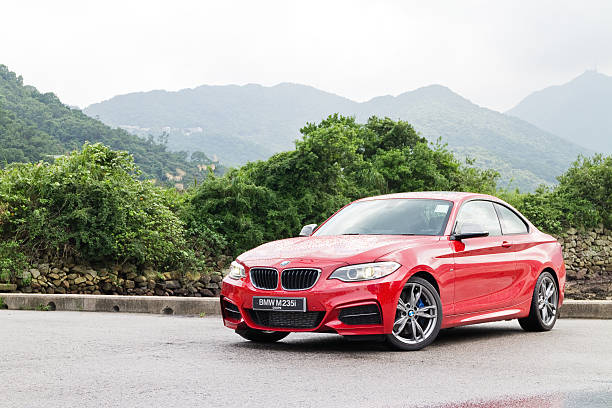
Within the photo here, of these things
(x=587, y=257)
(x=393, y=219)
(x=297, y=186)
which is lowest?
(x=587, y=257)

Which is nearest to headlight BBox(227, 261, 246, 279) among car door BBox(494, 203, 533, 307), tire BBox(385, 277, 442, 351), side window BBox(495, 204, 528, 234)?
tire BBox(385, 277, 442, 351)

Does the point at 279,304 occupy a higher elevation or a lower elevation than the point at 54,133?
lower

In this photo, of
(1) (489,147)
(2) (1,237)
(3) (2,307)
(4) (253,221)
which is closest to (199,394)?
(3) (2,307)

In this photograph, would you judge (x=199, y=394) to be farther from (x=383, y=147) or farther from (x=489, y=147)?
(x=489, y=147)

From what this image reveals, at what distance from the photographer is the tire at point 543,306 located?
1021cm

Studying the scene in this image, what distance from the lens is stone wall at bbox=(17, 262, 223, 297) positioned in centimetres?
1868

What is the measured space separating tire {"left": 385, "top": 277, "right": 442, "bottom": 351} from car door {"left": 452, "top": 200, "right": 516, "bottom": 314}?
0.49 meters

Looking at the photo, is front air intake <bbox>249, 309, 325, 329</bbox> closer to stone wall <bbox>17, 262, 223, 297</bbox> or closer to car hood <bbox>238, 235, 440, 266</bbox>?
car hood <bbox>238, 235, 440, 266</bbox>

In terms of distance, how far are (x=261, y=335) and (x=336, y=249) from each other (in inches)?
55.8

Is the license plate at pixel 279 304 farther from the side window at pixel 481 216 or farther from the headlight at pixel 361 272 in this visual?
the side window at pixel 481 216

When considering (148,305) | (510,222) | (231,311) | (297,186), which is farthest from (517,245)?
(297,186)

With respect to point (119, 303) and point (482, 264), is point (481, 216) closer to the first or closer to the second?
point (482, 264)

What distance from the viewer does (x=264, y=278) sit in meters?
8.44

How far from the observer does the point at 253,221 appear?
84.1 feet
